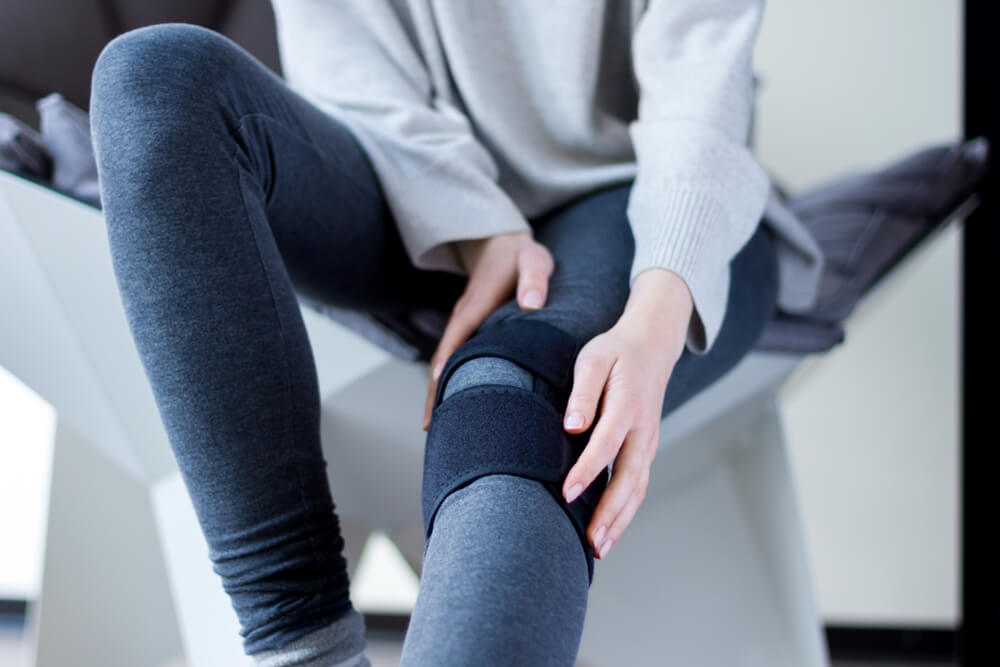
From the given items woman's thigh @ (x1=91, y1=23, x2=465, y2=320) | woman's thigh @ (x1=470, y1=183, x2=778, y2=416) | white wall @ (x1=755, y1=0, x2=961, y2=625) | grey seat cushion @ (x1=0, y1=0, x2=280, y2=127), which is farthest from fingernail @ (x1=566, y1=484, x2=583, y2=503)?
white wall @ (x1=755, y1=0, x2=961, y2=625)

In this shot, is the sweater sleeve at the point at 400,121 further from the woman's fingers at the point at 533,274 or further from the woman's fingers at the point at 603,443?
the woman's fingers at the point at 603,443

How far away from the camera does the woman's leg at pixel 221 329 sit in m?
0.41

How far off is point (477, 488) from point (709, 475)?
633mm

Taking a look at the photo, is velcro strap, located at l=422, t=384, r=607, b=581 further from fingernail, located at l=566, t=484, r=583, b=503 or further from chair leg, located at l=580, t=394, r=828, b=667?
chair leg, located at l=580, t=394, r=828, b=667

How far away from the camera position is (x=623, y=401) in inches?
15.6

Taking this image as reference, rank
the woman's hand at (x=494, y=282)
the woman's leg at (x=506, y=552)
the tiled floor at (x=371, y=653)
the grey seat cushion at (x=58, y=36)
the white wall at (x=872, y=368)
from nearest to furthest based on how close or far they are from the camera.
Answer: the woman's leg at (x=506, y=552) → the woman's hand at (x=494, y=282) → the grey seat cushion at (x=58, y=36) → the tiled floor at (x=371, y=653) → the white wall at (x=872, y=368)

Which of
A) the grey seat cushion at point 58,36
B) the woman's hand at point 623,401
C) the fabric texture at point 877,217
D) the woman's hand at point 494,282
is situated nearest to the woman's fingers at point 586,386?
the woman's hand at point 623,401

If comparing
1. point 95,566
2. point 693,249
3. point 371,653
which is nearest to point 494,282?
point 693,249

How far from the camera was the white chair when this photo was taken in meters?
0.64

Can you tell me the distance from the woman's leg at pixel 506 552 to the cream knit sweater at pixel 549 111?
8 centimetres

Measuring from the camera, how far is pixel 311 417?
1.47 ft

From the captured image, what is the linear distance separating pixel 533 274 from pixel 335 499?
28cm

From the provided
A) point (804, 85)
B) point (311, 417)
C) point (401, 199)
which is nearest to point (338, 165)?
point (401, 199)

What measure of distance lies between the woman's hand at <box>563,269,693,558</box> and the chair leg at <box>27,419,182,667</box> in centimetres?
54
